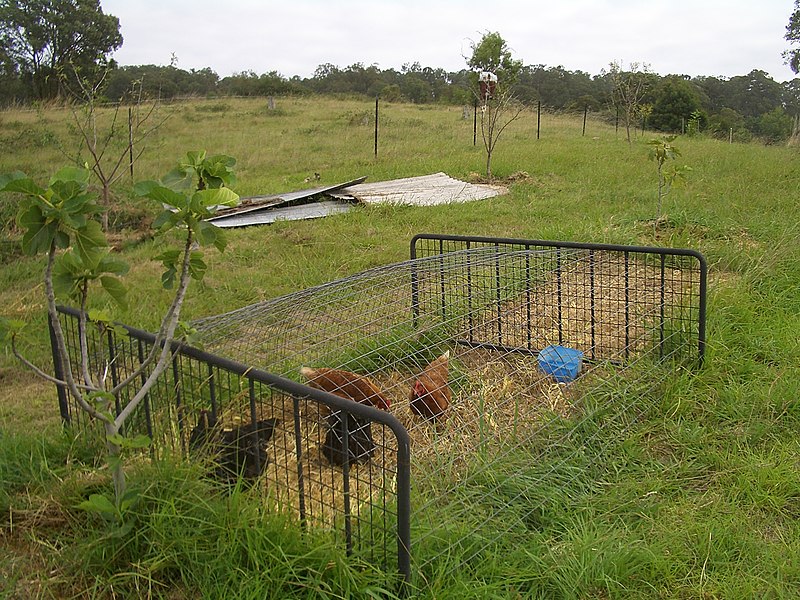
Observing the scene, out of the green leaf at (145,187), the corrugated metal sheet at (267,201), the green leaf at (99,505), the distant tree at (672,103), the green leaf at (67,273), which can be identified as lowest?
the green leaf at (99,505)

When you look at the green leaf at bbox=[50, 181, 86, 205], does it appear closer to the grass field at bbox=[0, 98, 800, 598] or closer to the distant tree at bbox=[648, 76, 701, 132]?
the grass field at bbox=[0, 98, 800, 598]

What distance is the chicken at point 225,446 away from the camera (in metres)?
2.03

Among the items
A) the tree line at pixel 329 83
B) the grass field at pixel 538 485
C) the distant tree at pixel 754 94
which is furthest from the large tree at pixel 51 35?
the distant tree at pixel 754 94

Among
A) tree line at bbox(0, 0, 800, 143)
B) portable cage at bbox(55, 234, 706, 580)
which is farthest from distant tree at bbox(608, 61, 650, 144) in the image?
portable cage at bbox(55, 234, 706, 580)

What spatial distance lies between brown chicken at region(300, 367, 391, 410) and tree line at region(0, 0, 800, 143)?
5.95 metres

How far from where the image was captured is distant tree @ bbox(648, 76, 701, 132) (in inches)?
1235

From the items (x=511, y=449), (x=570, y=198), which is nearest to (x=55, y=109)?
(x=570, y=198)

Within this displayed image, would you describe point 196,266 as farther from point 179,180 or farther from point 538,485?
point 538,485

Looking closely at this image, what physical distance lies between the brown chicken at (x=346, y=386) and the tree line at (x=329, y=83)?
19.5ft

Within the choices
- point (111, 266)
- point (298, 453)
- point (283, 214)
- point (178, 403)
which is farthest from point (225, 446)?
point (283, 214)

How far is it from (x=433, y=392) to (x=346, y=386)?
1.41 ft

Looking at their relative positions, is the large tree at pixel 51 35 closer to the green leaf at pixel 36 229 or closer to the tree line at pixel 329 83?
the tree line at pixel 329 83

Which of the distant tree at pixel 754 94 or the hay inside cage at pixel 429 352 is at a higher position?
the distant tree at pixel 754 94

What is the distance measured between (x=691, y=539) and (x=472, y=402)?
1.19 metres
